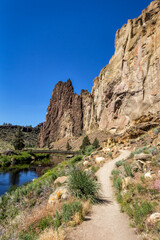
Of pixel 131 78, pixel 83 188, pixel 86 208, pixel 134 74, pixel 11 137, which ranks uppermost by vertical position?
pixel 134 74

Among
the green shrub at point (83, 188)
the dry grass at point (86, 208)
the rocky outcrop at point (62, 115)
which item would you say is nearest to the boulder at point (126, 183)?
the green shrub at point (83, 188)

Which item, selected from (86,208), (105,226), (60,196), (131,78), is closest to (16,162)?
(60,196)

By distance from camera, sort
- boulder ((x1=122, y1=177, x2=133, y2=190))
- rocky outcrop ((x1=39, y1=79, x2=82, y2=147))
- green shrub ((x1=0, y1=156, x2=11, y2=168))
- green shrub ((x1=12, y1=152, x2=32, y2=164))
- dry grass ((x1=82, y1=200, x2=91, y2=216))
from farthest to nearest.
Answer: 1. rocky outcrop ((x1=39, y1=79, x2=82, y2=147))
2. green shrub ((x1=12, y1=152, x2=32, y2=164))
3. green shrub ((x1=0, y1=156, x2=11, y2=168))
4. boulder ((x1=122, y1=177, x2=133, y2=190))
5. dry grass ((x1=82, y1=200, x2=91, y2=216))

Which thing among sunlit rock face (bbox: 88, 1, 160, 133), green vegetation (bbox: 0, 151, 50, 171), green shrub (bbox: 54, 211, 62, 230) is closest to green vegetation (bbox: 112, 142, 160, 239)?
green shrub (bbox: 54, 211, 62, 230)

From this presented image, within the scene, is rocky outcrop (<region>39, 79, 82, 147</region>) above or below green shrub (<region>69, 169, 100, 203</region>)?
above

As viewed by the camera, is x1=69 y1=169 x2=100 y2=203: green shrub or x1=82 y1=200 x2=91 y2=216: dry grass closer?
x1=82 y1=200 x2=91 y2=216: dry grass

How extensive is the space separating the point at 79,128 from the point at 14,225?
2617 inches

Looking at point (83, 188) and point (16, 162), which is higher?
point (83, 188)

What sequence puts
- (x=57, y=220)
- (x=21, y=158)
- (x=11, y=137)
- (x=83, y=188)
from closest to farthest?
(x=57, y=220) < (x=83, y=188) < (x=21, y=158) < (x=11, y=137)

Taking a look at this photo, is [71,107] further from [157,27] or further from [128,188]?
[128,188]

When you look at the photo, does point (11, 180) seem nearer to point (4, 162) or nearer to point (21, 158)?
point (4, 162)

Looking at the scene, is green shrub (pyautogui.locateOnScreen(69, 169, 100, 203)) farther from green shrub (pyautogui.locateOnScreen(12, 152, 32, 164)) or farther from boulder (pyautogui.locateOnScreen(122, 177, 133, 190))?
green shrub (pyautogui.locateOnScreen(12, 152, 32, 164))

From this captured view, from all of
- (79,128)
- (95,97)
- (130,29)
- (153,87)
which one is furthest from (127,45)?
(79,128)

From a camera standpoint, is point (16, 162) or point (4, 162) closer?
point (4, 162)
